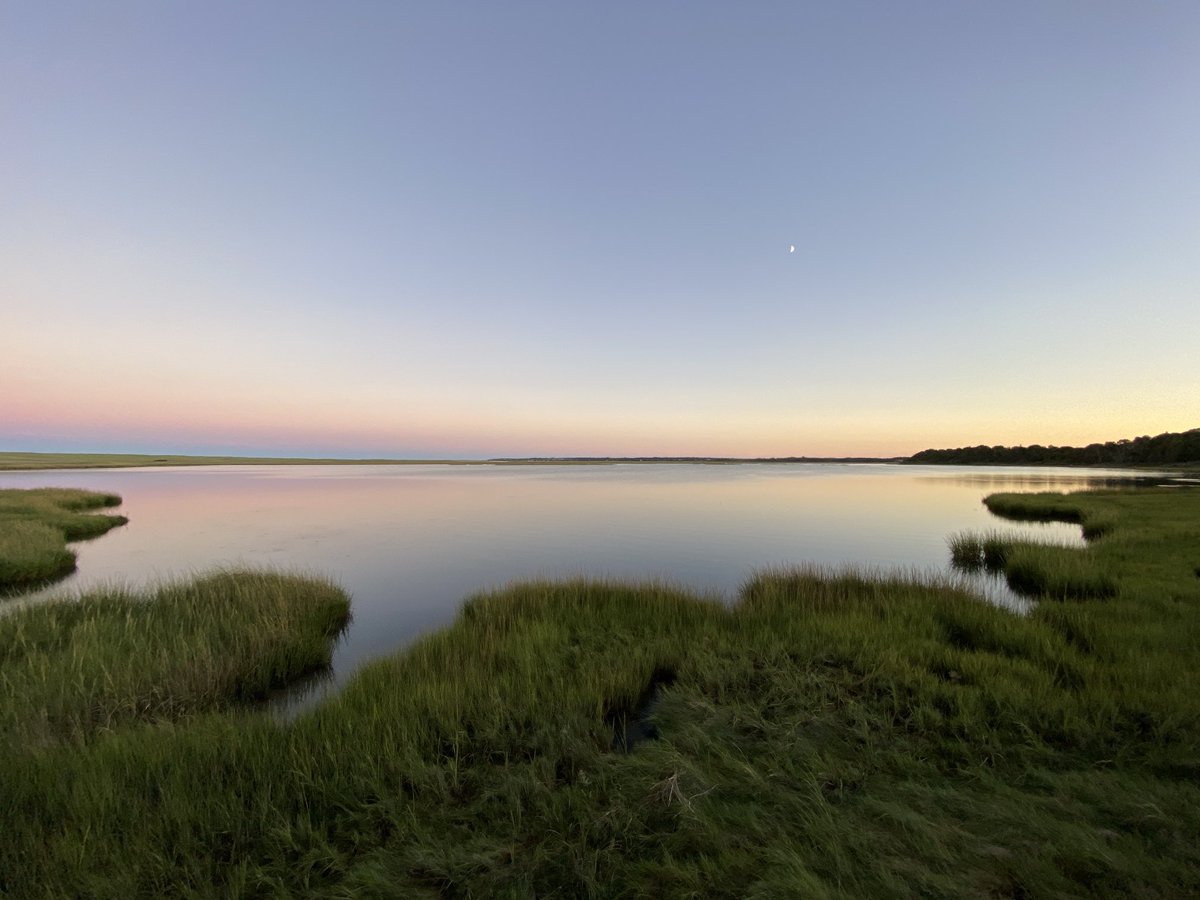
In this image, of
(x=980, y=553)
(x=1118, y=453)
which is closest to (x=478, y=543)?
(x=980, y=553)

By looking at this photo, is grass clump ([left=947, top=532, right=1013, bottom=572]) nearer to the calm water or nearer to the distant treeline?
the calm water

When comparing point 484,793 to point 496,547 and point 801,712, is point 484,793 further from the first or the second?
point 496,547

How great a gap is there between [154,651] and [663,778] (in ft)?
30.7

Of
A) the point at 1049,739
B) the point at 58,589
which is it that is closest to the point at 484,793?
the point at 1049,739

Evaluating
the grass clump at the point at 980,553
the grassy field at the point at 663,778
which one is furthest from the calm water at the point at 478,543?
the grassy field at the point at 663,778

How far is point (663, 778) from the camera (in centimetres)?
471

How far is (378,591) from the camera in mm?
14977

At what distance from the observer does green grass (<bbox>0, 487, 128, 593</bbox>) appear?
50.0 feet

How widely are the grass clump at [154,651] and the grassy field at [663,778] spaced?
165mm

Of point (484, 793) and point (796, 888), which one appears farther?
point (484, 793)

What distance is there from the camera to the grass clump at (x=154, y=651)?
640cm

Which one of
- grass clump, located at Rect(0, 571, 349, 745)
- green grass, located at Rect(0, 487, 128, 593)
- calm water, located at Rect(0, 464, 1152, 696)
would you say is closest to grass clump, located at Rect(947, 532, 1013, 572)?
calm water, located at Rect(0, 464, 1152, 696)

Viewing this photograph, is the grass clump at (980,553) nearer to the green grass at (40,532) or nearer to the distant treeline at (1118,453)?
the green grass at (40,532)

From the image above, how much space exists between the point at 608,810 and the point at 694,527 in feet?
79.3
